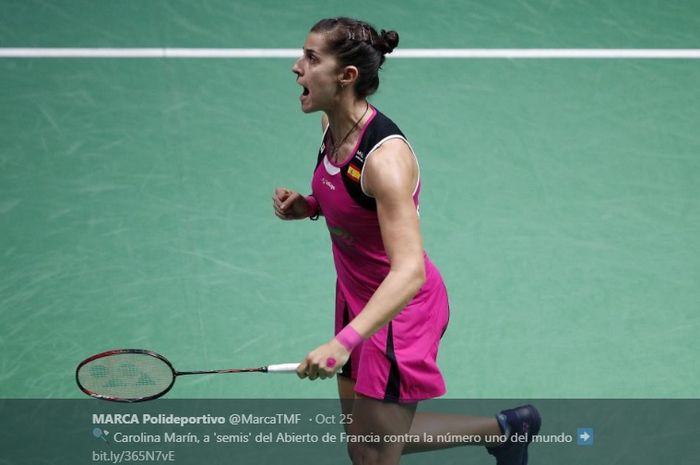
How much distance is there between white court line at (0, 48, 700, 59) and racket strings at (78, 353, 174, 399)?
3150 mm

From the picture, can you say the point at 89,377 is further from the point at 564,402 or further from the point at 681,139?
the point at 681,139

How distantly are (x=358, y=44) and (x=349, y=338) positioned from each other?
1.12 meters

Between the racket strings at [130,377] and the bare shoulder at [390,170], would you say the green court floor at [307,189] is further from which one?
the bare shoulder at [390,170]

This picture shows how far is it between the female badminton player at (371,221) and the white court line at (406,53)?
9.59ft

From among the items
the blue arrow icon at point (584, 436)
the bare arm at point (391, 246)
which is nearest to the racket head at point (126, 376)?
the bare arm at point (391, 246)

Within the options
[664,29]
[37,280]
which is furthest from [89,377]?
[664,29]

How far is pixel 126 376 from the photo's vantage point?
15.6ft

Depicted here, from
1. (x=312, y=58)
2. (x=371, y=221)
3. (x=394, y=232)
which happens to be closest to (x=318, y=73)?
(x=312, y=58)

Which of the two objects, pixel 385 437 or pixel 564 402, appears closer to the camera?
pixel 385 437

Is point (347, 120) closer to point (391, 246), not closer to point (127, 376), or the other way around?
point (391, 246)

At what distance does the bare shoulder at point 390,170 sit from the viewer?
4156mm

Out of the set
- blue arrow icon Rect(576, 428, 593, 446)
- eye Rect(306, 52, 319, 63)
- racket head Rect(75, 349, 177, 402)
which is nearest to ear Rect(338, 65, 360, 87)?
eye Rect(306, 52, 319, 63)

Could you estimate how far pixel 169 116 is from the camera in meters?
7.16

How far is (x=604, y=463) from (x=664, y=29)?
3.50m
